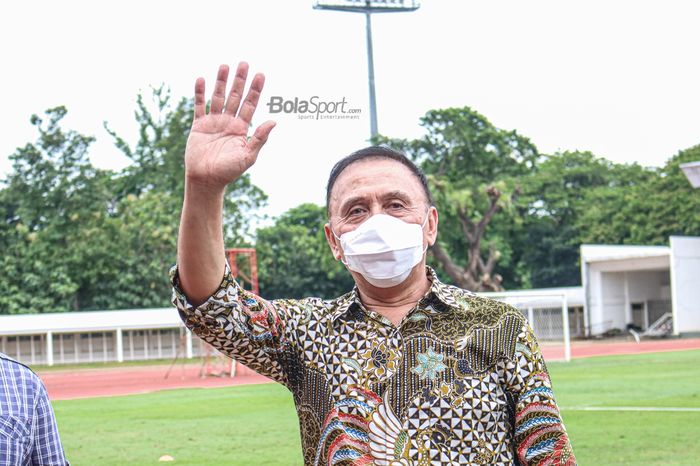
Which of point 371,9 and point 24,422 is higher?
point 371,9

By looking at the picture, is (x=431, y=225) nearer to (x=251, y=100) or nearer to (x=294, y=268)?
(x=251, y=100)

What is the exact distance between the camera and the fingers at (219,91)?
2598 mm

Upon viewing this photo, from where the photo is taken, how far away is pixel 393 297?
2926 mm

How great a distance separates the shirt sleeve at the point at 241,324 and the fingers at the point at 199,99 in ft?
1.35

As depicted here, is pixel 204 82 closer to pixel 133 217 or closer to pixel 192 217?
pixel 192 217

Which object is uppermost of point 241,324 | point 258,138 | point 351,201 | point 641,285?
point 258,138

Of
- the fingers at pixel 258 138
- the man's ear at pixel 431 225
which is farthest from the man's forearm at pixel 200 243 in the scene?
the man's ear at pixel 431 225

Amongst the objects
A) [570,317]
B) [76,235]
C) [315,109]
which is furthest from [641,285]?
[315,109]

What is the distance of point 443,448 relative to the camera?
2666mm

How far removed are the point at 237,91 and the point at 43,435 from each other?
0.99 metres

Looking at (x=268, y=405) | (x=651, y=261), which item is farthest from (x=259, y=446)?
(x=651, y=261)

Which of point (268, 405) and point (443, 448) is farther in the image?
point (268, 405)

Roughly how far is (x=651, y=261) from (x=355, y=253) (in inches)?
1896

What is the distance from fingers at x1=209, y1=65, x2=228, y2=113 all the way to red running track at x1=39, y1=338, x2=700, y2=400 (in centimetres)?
2295
